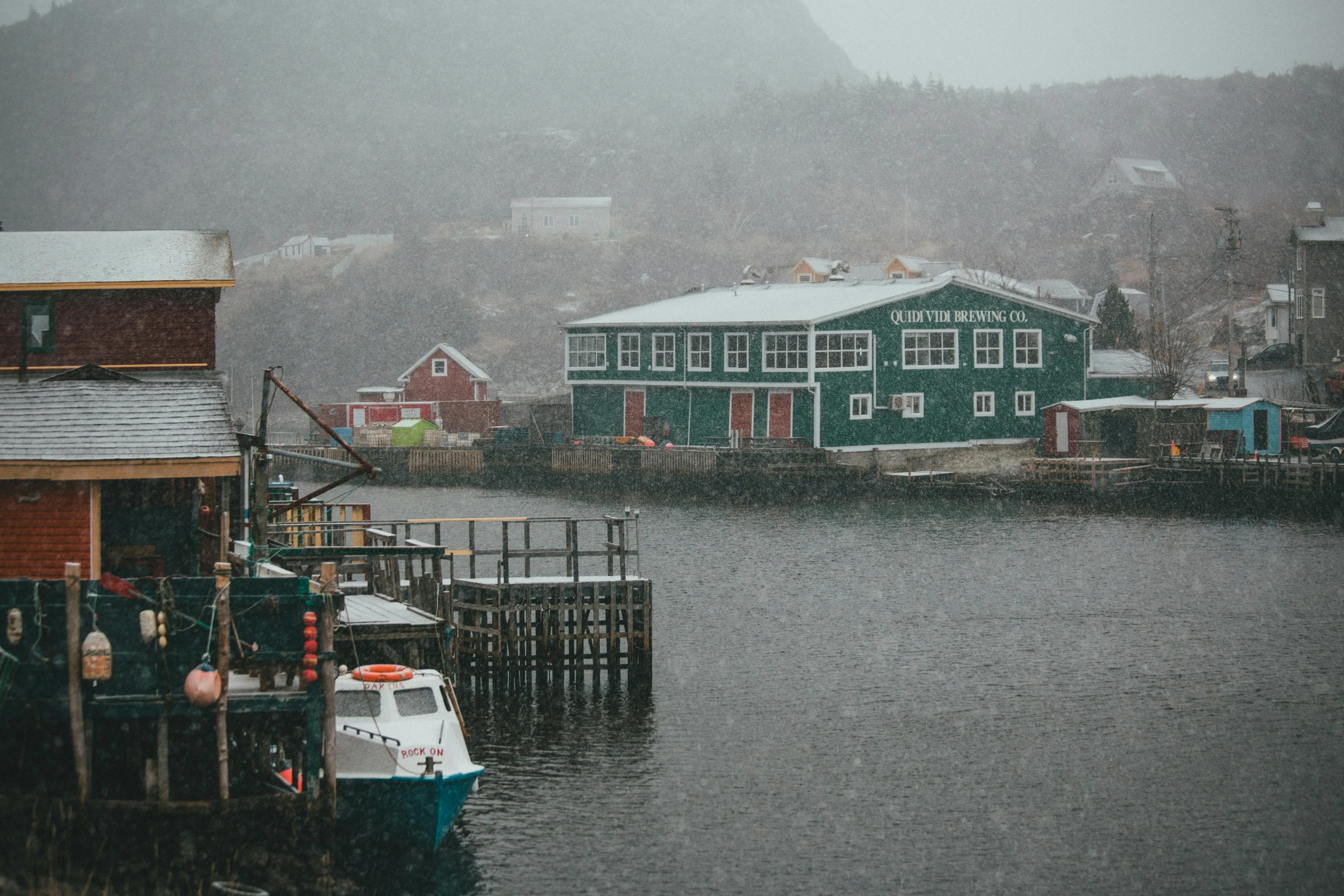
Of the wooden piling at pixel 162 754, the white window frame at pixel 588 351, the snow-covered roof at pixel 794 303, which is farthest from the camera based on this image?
the white window frame at pixel 588 351

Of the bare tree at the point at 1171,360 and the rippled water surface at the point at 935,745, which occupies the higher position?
the bare tree at the point at 1171,360

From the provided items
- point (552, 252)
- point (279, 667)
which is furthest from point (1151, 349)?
point (552, 252)

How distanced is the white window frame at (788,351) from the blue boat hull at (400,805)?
4342 cm

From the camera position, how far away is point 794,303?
2504 inches

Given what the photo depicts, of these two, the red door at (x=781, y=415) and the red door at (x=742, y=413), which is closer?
the red door at (x=781, y=415)

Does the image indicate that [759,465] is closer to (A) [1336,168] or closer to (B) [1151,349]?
(B) [1151,349]

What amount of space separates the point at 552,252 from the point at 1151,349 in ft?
260

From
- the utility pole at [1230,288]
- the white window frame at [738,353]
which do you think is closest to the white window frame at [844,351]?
the white window frame at [738,353]

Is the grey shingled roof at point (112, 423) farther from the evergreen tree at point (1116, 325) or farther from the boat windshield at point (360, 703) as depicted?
the evergreen tree at point (1116, 325)

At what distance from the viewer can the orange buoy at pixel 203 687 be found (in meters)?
14.0

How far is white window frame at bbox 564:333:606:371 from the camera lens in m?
67.0

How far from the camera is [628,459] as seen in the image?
59469 millimetres

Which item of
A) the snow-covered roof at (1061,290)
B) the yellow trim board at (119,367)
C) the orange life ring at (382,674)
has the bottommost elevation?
the orange life ring at (382,674)

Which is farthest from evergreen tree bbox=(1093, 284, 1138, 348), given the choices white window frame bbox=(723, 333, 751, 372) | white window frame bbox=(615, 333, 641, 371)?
white window frame bbox=(615, 333, 641, 371)
